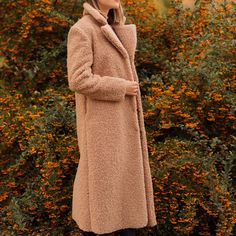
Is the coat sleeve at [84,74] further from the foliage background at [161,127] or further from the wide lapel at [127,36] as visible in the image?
the foliage background at [161,127]

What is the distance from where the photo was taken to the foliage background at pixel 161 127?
10.3ft

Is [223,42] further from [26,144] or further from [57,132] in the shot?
[26,144]

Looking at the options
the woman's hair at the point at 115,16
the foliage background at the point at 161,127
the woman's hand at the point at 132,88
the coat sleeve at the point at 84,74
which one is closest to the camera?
the coat sleeve at the point at 84,74

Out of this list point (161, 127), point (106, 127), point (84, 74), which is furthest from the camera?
point (161, 127)

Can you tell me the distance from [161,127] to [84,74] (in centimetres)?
120

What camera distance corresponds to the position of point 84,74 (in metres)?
2.31

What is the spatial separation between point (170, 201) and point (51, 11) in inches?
Answer: 80.5

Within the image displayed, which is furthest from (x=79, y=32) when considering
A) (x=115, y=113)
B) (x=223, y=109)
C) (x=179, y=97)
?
(x=223, y=109)

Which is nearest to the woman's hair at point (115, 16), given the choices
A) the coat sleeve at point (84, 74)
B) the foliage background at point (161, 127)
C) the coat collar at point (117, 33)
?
the coat collar at point (117, 33)

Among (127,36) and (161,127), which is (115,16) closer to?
(127,36)

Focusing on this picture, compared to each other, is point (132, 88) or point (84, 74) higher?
point (84, 74)

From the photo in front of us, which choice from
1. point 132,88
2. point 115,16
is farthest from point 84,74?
point 115,16

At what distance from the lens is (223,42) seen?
3.62 metres

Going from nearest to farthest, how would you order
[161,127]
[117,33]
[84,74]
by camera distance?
[84,74] < [117,33] < [161,127]
